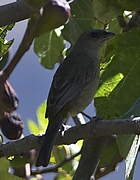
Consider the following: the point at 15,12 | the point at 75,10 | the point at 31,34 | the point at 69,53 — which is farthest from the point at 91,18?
the point at 31,34

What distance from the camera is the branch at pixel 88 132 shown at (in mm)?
1103

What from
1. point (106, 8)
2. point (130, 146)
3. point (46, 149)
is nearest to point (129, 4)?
point (106, 8)

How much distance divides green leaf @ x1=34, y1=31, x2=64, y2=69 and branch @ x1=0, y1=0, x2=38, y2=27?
1579 mm

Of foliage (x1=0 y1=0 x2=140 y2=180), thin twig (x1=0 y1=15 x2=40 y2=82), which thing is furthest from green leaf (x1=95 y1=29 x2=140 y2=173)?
thin twig (x1=0 y1=15 x2=40 y2=82)

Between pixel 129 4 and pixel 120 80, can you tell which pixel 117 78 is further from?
pixel 129 4

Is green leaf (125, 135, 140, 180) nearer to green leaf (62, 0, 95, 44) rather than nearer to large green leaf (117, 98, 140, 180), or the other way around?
large green leaf (117, 98, 140, 180)

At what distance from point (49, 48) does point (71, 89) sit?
9.5 inches

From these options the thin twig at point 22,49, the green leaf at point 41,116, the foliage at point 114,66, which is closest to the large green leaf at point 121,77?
the foliage at point 114,66

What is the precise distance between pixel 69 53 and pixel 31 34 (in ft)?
6.80

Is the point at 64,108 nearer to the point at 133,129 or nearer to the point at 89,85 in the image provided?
the point at 89,85

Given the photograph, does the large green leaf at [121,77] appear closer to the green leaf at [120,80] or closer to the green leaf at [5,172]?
the green leaf at [120,80]

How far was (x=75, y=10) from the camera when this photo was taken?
203cm

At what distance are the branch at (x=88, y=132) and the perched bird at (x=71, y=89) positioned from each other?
1.43ft

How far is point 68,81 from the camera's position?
2271 mm
